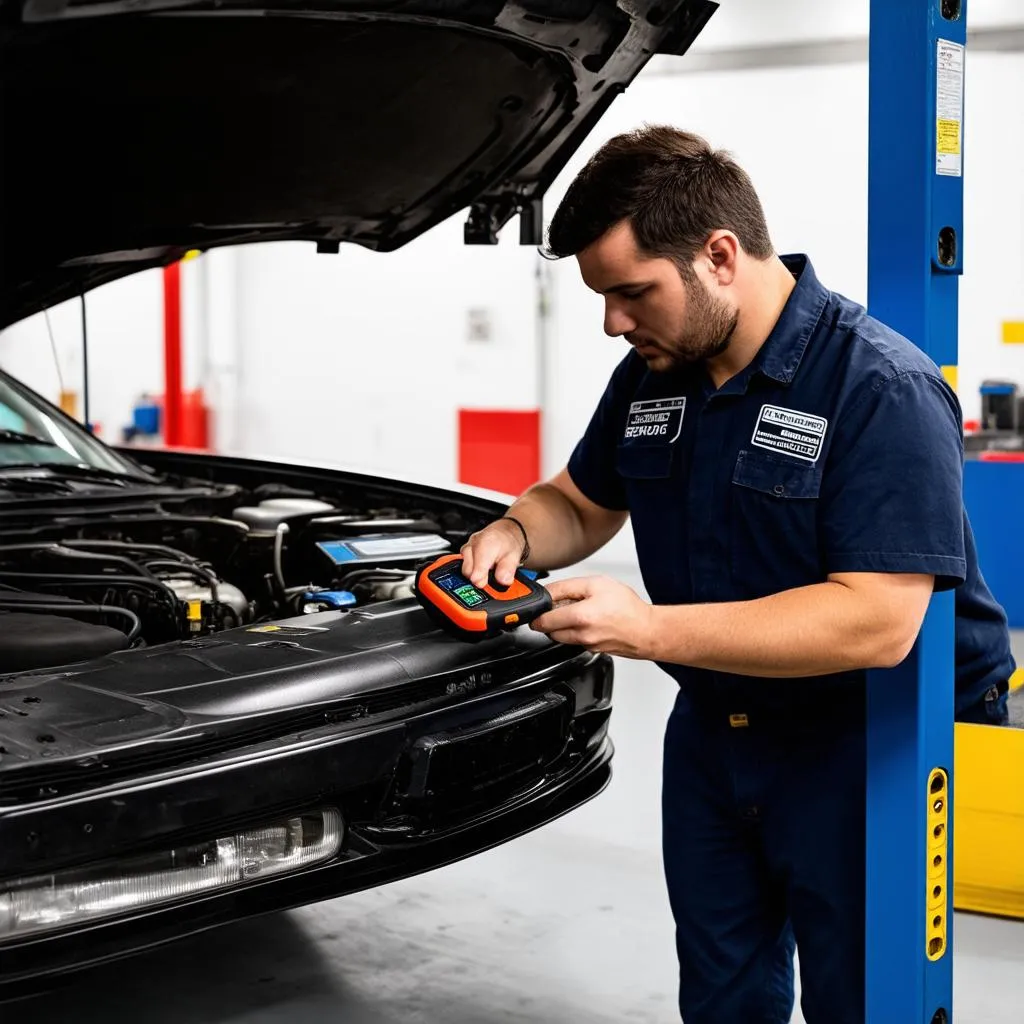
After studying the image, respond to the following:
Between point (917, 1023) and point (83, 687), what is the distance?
120 centimetres

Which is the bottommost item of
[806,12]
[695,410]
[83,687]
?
[83,687]

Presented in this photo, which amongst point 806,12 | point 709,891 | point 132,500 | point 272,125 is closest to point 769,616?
point 709,891

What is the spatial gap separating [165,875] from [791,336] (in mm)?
1079

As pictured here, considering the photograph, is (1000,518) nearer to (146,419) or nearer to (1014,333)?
(1014,333)

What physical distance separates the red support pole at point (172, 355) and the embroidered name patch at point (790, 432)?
24.7 ft

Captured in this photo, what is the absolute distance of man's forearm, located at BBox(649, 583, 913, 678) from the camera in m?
1.62

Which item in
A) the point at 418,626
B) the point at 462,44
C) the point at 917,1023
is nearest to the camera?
the point at 917,1023

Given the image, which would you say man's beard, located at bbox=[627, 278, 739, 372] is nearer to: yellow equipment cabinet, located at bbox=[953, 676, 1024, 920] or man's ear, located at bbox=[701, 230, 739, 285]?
man's ear, located at bbox=[701, 230, 739, 285]

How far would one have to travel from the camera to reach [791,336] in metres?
1.76

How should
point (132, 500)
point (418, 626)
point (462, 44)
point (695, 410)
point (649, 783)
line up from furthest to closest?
point (649, 783)
point (132, 500)
point (462, 44)
point (418, 626)
point (695, 410)

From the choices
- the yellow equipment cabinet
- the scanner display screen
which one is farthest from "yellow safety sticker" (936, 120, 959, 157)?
the yellow equipment cabinet

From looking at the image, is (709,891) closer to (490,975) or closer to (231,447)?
(490,975)

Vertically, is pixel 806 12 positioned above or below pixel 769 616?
above

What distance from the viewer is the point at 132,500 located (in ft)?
10.3
